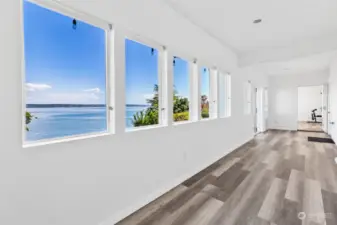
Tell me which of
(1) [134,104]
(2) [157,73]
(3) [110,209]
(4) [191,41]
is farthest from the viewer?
(4) [191,41]

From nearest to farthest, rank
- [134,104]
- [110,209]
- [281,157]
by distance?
[110,209]
[134,104]
[281,157]

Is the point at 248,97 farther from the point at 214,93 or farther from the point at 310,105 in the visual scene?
the point at 310,105

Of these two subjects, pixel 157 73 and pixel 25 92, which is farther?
pixel 157 73

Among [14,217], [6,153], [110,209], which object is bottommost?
[110,209]

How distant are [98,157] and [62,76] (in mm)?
792

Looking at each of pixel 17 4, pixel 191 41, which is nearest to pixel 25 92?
pixel 17 4

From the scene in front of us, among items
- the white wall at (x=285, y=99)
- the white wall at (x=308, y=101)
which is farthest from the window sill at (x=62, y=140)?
the white wall at (x=308, y=101)

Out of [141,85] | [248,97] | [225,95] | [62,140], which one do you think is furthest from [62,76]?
[248,97]

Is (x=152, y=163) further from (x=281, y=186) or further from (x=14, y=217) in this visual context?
(x=281, y=186)

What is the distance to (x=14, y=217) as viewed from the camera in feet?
4.65

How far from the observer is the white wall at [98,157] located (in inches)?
55.1

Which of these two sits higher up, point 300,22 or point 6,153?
point 300,22

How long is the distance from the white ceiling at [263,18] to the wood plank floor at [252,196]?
2.60m

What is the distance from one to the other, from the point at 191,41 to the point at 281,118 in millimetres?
8456
